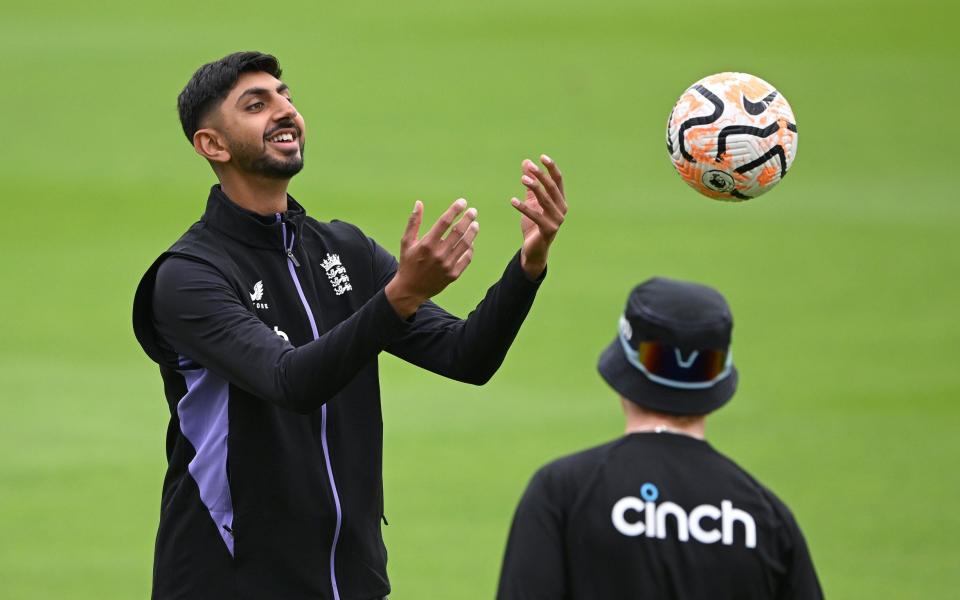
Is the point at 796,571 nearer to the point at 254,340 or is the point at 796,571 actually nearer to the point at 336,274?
the point at 254,340

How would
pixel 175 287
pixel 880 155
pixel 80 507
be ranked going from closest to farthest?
pixel 175 287, pixel 80 507, pixel 880 155

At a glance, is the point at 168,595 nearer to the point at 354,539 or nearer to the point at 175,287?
the point at 354,539

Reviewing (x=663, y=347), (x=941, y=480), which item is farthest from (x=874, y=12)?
(x=663, y=347)

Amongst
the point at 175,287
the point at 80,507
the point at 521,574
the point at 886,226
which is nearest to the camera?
the point at 521,574

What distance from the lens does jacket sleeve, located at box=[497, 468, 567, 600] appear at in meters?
2.91

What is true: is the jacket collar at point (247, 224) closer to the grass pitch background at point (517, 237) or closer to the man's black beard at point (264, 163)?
the man's black beard at point (264, 163)

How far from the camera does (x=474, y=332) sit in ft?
13.4

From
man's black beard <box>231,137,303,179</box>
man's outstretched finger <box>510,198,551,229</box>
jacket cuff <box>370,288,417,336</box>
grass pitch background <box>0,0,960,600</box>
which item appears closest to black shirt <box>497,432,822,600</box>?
jacket cuff <box>370,288,417,336</box>

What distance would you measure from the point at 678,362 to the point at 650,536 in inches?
13.4

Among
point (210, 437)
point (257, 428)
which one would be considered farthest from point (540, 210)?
point (210, 437)

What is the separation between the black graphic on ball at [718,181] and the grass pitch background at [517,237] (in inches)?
101

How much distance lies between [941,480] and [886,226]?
4.04 m

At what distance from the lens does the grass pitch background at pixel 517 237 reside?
7555 millimetres

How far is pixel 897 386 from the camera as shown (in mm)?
9172
